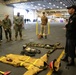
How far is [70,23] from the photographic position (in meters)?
4.86

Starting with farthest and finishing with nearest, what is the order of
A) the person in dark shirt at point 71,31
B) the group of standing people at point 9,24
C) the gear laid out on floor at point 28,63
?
the group of standing people at point 9,24
the person in dark shirt at point 71,31
the gear laid out on floor at point 28,63

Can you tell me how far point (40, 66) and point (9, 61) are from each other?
4.13 ft

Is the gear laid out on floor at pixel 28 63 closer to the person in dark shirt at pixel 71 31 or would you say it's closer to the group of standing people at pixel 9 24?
the person in dark shirt at pixel 71 31

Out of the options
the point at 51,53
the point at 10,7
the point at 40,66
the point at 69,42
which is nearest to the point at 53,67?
the point at 40,66

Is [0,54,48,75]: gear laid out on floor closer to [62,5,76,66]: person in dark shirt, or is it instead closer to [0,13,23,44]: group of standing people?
[62,5,76,66]: person in dark shirt

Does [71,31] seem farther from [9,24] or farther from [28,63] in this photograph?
[9,24]

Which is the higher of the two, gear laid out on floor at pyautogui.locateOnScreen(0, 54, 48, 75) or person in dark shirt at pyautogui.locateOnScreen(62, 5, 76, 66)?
person in dark shirt at pyautogui.locateOnScreen(62, 5, 76, 66)

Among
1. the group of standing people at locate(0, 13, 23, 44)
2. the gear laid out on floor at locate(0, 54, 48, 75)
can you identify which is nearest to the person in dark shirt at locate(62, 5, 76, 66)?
the gear laid out on floor at locate(0, 54, 48, 75)

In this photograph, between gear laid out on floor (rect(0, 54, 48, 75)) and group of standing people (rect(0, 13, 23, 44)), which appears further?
group of standing people (rect(0, 13, 23, 44))

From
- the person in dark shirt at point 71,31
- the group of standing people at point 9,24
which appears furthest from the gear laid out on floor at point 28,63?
the group of standing people at point 9,24

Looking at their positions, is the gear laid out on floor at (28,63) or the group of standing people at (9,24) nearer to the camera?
the gear laid out on floor at (28,63)

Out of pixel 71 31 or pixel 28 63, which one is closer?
pixel 71 31

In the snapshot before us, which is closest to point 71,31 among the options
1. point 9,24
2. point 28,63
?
point 28,63

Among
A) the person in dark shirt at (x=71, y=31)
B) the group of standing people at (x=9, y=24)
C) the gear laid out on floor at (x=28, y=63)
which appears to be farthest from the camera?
the group of standing people at (x=9, y=24)
